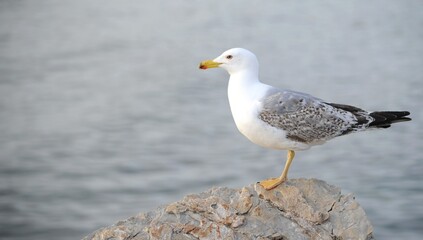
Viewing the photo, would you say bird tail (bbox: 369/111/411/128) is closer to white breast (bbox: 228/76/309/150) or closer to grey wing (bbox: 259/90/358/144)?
grey wing (bbox: 259/90/358/144)

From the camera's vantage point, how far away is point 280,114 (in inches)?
277

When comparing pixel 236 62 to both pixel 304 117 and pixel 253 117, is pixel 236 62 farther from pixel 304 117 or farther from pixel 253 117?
pixel 304 117

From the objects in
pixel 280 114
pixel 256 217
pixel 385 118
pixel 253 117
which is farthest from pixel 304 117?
pixel 256 217

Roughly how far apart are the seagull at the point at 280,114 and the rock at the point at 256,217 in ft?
1.90

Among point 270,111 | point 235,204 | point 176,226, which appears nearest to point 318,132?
point 270,111

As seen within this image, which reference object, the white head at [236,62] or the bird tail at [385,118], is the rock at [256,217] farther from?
the white head at [236,62]

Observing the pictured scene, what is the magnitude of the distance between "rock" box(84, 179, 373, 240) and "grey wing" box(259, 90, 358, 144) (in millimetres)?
825

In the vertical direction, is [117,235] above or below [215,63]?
below

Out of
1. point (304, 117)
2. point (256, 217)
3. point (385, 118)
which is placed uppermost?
point (304, 117)

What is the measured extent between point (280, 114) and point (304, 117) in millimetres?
324

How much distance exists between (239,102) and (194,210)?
6.23ft

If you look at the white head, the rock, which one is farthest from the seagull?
the rock

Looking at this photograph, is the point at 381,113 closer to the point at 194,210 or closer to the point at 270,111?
the point at 270,111

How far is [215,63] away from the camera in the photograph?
7.18m
